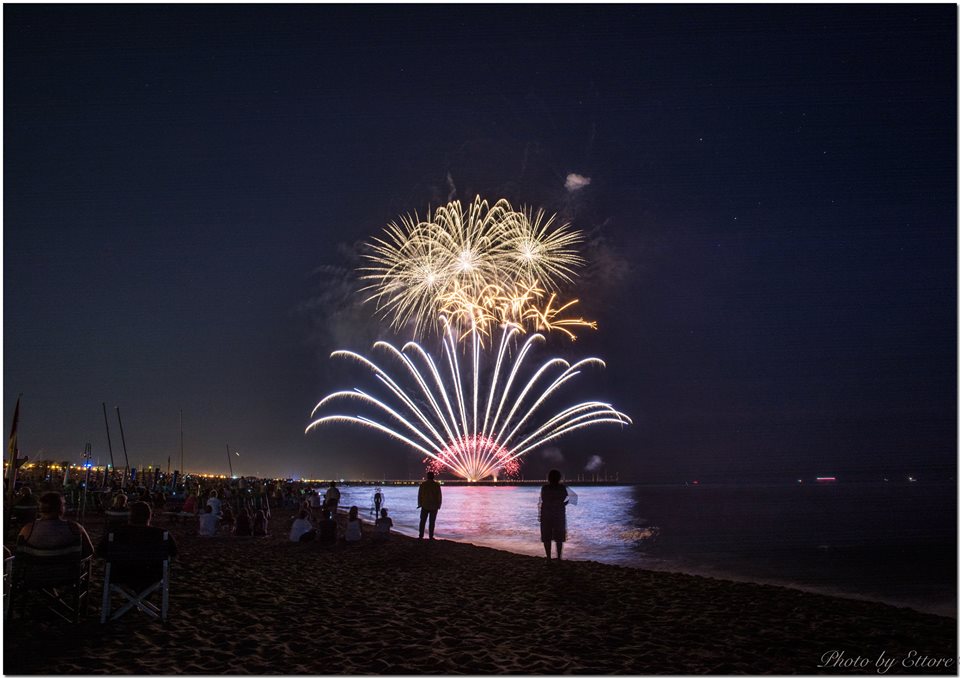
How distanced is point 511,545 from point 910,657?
677 inches

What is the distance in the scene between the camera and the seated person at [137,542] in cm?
736

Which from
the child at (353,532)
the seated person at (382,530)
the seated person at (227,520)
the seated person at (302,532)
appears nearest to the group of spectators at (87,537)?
the seated person at (302,532)

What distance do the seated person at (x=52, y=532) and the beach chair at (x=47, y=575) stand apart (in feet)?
0.14

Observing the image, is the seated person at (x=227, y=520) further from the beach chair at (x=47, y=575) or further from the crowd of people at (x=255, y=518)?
the beach chair at (x=47, y=575)

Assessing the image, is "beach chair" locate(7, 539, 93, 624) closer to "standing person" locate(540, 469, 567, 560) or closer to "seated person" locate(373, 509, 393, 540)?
"standing person" locate(540, 469, 567, 560)

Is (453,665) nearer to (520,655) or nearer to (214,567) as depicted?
(520,655)

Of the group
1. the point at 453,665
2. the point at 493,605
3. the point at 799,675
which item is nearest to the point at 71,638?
the point at 453,665

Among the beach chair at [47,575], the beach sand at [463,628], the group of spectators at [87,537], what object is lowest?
the beach sand at [463,628]

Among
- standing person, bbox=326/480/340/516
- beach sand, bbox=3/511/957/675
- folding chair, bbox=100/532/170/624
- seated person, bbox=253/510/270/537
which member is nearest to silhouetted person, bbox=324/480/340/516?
standing person, bbox=326/480/340/516

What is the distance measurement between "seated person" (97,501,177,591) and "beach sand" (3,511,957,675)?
442mm

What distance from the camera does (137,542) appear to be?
24.4 ft

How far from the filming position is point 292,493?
42.4 m

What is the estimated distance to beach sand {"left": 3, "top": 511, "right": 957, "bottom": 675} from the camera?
641cm

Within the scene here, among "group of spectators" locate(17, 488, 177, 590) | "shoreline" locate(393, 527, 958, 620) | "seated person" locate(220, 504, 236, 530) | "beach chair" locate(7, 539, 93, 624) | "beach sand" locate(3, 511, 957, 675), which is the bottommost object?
"shoreline" locate(393, 527, 958, 620)
